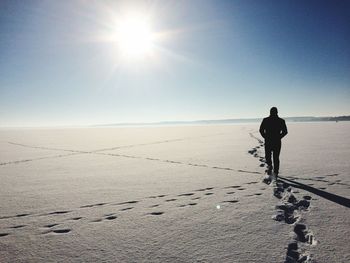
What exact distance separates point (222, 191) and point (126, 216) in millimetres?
2166

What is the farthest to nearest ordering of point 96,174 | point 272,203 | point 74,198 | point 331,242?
point 96,174 < point 74,198 < point 272,203 < point 331,242

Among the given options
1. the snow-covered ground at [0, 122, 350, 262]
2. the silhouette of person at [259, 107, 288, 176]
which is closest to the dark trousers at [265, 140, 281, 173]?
the silhouette of person at [259, 107, 288, 176]

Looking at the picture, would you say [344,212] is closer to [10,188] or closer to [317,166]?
[317,166]

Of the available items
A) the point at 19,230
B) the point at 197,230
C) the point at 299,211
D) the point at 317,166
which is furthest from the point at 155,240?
the point at 317,166

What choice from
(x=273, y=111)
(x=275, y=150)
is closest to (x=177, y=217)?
(x=275, y=150)

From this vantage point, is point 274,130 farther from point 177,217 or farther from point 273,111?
point 177,217

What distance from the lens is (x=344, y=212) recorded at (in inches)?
169

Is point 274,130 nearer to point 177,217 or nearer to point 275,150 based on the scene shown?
point 275,150

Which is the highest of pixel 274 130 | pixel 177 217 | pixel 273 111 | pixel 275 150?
pixel 273 111

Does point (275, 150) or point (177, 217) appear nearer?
point (177, 217)

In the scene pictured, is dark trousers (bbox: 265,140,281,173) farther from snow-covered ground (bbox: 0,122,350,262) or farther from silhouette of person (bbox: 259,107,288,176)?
snow-covered ground (bbox: 0,122,350,262)

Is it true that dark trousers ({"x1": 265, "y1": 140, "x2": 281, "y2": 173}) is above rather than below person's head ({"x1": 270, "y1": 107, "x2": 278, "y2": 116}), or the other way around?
below

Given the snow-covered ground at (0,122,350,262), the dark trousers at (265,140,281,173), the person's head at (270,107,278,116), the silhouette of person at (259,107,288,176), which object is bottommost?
the snow-covered ground at (0,122,350,262)

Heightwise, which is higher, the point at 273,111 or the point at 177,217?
the point at 273,111
